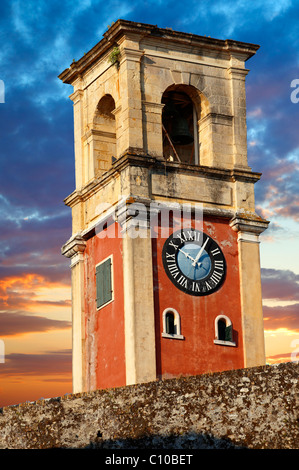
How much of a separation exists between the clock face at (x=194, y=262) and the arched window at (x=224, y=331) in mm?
716

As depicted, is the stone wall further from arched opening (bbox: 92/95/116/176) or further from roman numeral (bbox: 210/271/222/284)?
arched opening (bbox: 92/95/116/176)

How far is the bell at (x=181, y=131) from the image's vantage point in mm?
33875

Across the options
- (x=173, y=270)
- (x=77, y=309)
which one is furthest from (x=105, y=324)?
(x=173, y=270)

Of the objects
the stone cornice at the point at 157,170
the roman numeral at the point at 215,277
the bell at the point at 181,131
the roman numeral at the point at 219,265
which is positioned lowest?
the roman numeral at the point at 215,277

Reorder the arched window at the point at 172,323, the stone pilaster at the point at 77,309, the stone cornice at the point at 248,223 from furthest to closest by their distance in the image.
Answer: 1. the stone pilaster at the point at 77,309
2. the stone cornice at the point at 248,223
3. the arched window at the point at 172,323

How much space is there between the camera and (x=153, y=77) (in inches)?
1292

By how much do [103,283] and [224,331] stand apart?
3228mm

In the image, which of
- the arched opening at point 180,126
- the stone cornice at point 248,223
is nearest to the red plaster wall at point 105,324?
the stone cornice at point 248,223

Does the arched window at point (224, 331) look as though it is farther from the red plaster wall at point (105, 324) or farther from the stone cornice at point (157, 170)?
the stone cornice at point (157, 170)

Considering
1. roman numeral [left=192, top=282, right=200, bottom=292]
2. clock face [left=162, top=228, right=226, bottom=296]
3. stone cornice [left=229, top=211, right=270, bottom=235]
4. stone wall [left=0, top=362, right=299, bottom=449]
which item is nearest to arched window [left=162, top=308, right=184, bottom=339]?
clock face [left=162, top=228, right=226, bottom=296]

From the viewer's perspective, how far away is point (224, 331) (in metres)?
31.3

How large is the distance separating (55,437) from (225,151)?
47.2 feet

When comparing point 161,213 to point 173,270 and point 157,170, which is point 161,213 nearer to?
point 157,170

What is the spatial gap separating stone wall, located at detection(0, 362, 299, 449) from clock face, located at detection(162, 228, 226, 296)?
10795mm
